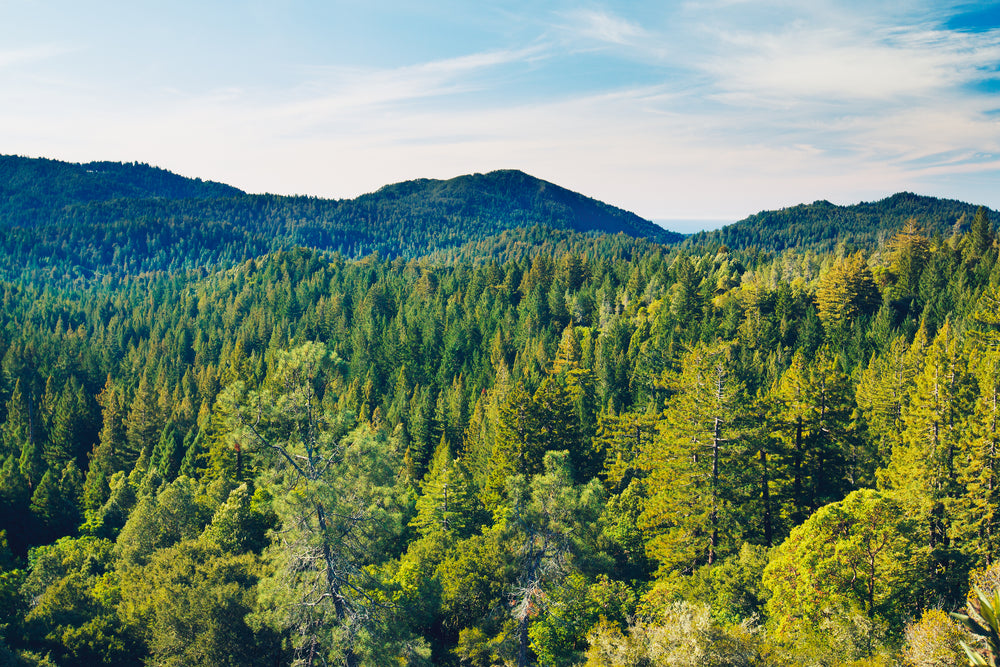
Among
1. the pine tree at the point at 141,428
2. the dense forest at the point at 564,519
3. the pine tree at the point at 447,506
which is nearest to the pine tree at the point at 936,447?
the dense forest at the point at 564,519

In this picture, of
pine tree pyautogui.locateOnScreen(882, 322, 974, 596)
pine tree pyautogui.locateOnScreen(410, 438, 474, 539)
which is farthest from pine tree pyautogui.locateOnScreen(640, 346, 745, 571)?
pine tree pyautogui.locateOnScreen(410, 438, 474, 539)

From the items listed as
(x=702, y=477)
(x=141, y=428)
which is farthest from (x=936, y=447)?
(x=141, y=428)

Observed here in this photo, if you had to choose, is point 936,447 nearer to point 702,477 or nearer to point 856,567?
point 856,567

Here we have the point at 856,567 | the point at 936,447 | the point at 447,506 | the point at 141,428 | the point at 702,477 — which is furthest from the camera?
the point at 141,428

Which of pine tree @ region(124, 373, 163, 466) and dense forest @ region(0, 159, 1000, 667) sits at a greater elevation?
dense forest @ region(0, 159, 1000, 667)

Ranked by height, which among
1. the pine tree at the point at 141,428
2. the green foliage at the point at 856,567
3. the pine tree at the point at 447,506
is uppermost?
the green foliage at the point at 856,567

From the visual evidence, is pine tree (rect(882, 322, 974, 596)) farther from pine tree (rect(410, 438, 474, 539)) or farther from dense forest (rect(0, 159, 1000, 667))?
pine tree (rect(410, 438, 474, 539))

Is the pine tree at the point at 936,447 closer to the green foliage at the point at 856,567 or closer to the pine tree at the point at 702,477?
the green foliage at the point at 856,567

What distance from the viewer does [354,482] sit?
20906 mm

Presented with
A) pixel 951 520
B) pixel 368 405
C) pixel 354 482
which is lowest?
pixel 368 405

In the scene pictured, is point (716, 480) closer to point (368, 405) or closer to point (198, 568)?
point (198, 568)

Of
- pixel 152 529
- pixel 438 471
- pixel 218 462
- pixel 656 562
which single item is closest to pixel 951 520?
pixel 656 562

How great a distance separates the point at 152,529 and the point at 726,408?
1504 inches

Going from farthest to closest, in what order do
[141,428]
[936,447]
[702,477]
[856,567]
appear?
[141,428] < [702,477] < [936,447] < [856,567]
